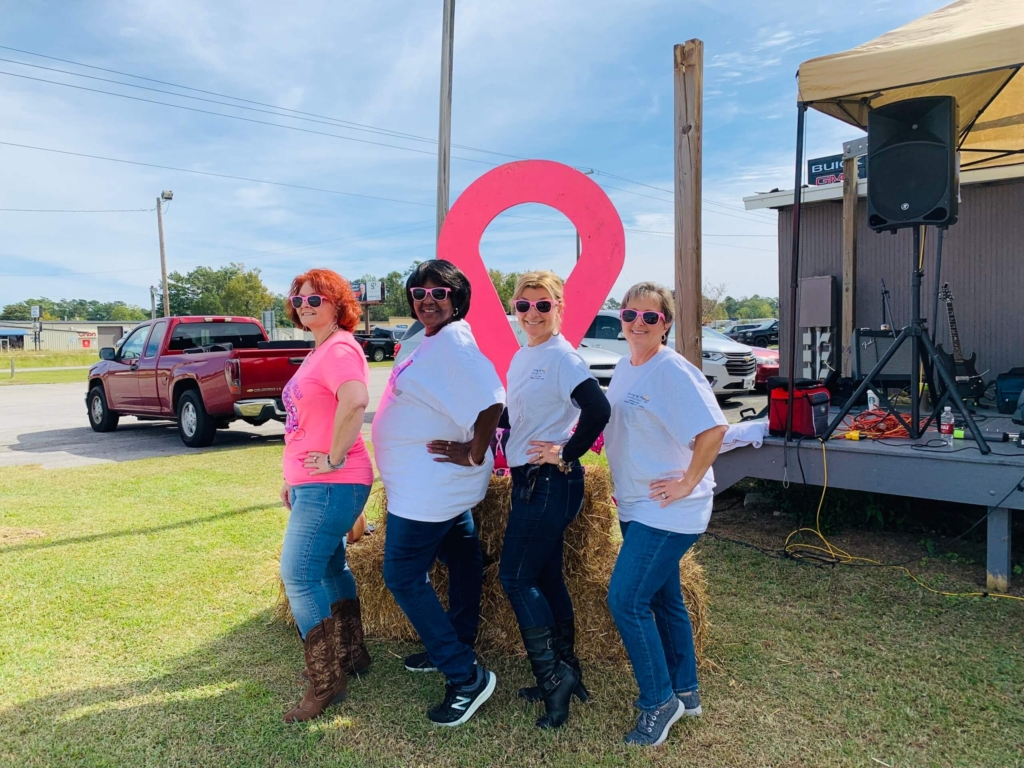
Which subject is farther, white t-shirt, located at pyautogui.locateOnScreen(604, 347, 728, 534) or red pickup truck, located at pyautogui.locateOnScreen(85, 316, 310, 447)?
red pickup truck, located at pyautogui.locateOnScreen(85, 316, 310, 447)

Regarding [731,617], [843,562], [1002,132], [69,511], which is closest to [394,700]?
[731,617]

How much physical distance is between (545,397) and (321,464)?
839 mm

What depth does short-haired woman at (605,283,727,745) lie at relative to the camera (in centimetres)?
240

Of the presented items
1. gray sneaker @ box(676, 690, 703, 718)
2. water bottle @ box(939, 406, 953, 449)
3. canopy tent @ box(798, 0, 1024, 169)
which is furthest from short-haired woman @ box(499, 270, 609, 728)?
water bottle @ box(939, 406, 953, 449)

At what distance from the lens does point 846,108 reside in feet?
17.9

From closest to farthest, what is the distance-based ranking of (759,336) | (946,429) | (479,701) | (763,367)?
1. (479,701)
2. (946,429)
3. (763,367)
4. (759,336)

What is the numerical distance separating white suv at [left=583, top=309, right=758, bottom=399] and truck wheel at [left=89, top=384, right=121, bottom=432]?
7346mm

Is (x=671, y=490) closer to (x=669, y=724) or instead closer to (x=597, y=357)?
(x=669, y=724)

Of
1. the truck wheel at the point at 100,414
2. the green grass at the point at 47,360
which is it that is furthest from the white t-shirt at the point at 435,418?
the green grass at the point at 47,360

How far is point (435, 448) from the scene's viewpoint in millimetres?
2537

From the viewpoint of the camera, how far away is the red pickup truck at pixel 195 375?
8.80m

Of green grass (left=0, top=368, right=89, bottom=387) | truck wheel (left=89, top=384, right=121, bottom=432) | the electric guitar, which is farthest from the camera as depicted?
green grass (left=0, top=368, right=89, bottom=387)

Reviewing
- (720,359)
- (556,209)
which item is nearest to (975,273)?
(720,359)

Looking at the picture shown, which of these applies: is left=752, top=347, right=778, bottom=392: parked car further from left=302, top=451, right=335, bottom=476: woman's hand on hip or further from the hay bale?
left=302, top=451, right=335, bottom=476: woman's hand on hip
